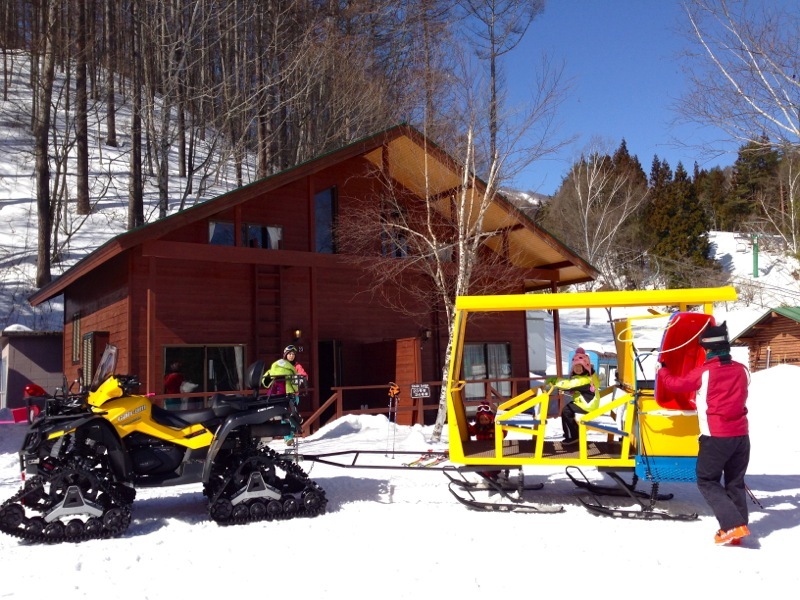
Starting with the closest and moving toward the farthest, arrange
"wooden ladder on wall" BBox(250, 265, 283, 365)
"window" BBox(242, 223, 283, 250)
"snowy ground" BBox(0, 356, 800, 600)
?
1. "snowy ground" BBox(0, 356, 800, 600)
2. "wooden ladder on wall" BBox(250, 265, 283, 365)
3. "window" BBox(242, 223, 283, 250)

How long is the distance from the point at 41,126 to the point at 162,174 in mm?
3991

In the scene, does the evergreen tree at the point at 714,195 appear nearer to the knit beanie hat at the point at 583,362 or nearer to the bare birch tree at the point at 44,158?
the bare birch tree at the point at 44,158

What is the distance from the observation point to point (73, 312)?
1766cm

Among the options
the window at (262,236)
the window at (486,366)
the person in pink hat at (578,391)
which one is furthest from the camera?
the window at (486,366)

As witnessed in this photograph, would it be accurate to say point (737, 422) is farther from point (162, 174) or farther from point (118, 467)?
point (162, 174)

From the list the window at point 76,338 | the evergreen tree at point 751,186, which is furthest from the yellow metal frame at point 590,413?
the window at point 76,338

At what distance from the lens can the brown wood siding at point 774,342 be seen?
28.5 metres

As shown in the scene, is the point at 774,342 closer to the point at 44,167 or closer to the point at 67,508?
the point at 44,167

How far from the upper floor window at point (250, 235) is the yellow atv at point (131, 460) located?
8079 mm

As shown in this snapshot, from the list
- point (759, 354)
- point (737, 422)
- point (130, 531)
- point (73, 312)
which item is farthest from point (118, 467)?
point (759, 354)

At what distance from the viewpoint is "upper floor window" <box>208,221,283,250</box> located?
14.7 m

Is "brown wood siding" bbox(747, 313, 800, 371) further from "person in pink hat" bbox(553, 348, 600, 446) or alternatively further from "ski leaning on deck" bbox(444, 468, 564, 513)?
"ski leaning on deck" bbox(444, 468, 564, 513)

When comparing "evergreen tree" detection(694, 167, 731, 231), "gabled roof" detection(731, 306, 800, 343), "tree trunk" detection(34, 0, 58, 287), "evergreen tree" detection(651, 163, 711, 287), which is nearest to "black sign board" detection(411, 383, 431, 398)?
"tree trunk" detection(34, 0, 58, 287)

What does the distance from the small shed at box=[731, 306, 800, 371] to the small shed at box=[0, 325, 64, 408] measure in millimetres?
24120
